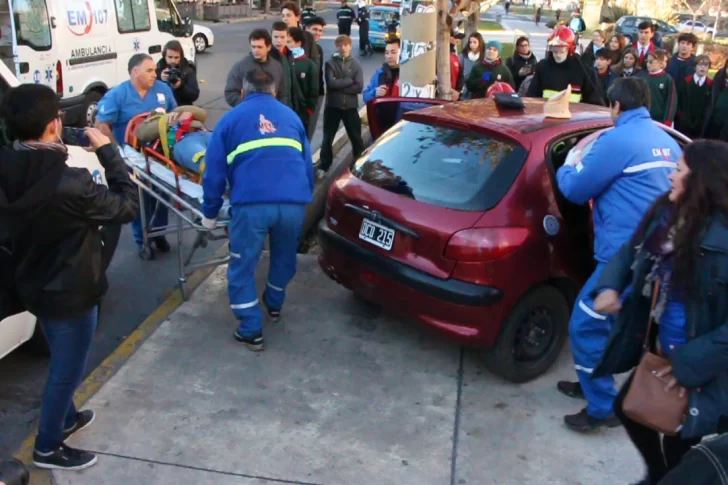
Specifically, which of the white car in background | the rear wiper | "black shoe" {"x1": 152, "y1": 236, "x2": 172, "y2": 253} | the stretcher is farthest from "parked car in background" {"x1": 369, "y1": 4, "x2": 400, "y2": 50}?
the rear wiper

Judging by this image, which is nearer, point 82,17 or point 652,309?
point 652,309

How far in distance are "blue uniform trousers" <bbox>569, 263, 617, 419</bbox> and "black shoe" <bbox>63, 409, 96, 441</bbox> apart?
2.52 meters

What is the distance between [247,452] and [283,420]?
1.05 feet

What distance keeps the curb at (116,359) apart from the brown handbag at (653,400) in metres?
2.54

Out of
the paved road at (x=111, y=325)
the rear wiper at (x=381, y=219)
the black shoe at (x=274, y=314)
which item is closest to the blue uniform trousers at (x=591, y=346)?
the rear wiper at (x=381, y=219)

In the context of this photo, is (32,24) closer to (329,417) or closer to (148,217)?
(148,217)

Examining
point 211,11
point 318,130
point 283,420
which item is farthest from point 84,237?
point 211,11

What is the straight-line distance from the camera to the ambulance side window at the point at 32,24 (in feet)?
30.0

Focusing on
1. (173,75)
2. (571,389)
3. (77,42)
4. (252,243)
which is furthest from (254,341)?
(77,42)

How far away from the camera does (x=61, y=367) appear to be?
10.1ft

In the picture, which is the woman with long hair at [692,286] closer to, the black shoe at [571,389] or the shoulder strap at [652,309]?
the shoulder strap at [652,309]

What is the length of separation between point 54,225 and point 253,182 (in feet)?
4.95

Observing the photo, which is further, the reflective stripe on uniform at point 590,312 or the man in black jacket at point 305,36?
the man in black jacket at point 305,36

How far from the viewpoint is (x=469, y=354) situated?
14.9 ft
